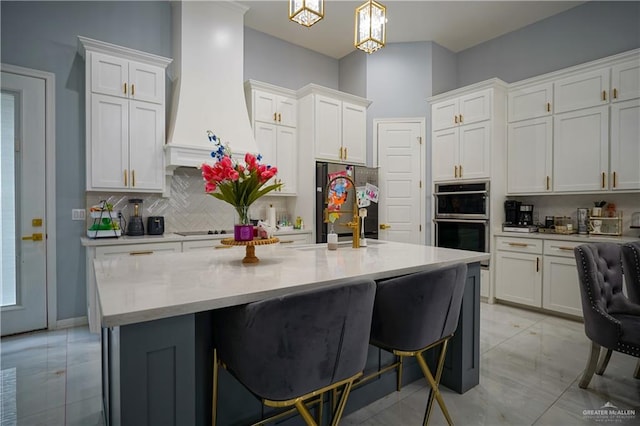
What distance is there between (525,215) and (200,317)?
4.07 metres

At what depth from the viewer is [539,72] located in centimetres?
442

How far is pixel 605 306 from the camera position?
7.02ft

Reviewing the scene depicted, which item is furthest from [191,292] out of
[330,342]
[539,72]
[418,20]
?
[539,72]

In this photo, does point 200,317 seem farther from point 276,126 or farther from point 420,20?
point 420,20

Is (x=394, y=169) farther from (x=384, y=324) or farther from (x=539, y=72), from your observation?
(x=384, y=324)

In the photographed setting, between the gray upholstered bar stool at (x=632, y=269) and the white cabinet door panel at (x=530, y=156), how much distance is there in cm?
181

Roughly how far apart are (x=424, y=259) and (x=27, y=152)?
3.58 meters

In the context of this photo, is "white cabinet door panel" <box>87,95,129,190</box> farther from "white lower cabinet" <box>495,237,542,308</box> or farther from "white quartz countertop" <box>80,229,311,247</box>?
"white lower cabinet" <box>495,237,542,308</box>

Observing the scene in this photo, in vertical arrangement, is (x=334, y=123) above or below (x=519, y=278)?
above

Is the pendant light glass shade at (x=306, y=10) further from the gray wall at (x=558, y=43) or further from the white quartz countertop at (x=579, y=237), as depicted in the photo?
the gray wall at (x=558, y=43)

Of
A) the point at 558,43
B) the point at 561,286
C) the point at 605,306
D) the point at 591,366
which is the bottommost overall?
the point at 591,366

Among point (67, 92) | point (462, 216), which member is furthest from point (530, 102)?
point (67, 92)

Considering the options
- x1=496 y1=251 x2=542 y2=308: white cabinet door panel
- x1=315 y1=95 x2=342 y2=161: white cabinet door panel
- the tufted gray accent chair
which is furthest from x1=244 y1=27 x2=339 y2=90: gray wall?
the tufted gray accent chair

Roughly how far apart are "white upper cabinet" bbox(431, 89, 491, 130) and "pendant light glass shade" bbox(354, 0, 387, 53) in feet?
7.66
